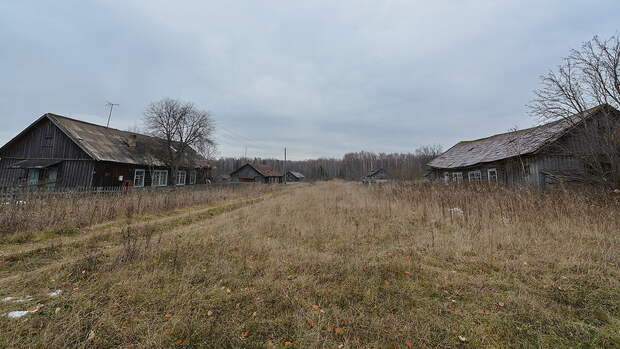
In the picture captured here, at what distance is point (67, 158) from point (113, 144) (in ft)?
11.6

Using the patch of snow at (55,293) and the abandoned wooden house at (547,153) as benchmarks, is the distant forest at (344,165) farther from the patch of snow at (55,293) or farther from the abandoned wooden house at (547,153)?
the patch of snow at (55,293)

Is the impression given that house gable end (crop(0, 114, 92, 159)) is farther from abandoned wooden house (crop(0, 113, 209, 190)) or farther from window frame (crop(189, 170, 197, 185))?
window frame (crop(189, 170, 197, 185))

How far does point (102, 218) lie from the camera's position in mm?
8617

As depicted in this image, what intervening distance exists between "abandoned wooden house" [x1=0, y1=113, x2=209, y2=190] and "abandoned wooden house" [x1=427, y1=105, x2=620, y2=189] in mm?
30725

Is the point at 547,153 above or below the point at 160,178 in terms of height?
above

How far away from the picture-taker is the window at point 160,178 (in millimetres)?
23109

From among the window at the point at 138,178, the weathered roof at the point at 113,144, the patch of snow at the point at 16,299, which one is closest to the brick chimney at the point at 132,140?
the weathered roof at the point at 113,144

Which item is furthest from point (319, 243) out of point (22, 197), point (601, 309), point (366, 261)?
point (22, 197)

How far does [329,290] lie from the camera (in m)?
3.43

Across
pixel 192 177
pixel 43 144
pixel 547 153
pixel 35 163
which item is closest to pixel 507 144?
pixel 547 153

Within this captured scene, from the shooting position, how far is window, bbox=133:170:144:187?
69.5 feet

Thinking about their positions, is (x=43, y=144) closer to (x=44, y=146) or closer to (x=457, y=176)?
(x=44, y=146)

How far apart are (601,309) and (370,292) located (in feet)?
10.5

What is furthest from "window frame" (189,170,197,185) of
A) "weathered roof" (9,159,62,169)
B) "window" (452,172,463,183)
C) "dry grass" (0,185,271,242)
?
"window" (452,172,463,183)
